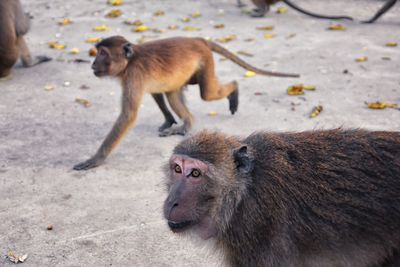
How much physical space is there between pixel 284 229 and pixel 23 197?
8.06ft

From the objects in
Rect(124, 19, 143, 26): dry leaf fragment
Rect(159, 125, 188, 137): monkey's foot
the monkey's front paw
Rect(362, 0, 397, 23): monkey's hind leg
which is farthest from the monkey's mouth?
Rect(362, 0, 397, 23): monkey's hind leg

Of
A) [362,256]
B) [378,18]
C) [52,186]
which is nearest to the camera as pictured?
[362,256]

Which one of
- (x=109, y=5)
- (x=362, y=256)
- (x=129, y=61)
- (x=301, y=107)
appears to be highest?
(x=362, y=256)

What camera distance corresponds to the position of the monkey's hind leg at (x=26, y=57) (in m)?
7.40

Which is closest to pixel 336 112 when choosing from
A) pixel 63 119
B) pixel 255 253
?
pixel 63 119

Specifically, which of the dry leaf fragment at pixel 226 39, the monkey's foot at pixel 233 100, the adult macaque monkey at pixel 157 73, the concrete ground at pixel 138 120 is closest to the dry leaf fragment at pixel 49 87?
the concrete ground at pixel 138 120

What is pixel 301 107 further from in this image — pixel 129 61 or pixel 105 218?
pixel 105 218

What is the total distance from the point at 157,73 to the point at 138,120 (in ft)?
2.84

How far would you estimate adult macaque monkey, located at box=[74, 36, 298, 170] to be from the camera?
16.9 feet

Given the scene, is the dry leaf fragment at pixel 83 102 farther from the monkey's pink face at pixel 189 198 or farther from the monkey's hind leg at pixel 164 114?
the monkey's pink face at pixel 189 198

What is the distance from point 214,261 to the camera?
11.8 ft

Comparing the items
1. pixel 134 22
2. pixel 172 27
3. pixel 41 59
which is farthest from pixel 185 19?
pixel 41 59

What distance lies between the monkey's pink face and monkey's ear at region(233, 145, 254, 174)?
5.9 inches

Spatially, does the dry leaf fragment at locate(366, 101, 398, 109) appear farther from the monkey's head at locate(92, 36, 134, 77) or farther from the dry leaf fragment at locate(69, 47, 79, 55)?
the dry leaf fragment at locate(69, 47, 79, 55)
